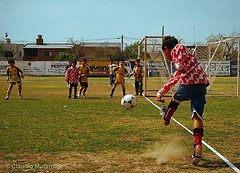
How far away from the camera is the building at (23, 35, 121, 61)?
240ft

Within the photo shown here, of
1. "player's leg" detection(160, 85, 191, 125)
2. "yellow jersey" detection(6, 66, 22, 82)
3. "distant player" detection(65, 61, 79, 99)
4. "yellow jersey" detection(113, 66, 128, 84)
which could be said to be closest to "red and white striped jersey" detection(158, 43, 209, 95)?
"player's leg" detection(160, 85, 191, 125)

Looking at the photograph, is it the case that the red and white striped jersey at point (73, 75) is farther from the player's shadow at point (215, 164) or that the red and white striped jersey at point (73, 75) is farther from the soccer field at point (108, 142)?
the player's shadow at point (215, 164)

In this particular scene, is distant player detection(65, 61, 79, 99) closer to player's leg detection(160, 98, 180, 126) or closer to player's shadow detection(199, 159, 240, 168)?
player's leg detection(160, 98, 180, 126)

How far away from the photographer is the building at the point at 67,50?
73250mm

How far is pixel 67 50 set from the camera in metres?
75.8

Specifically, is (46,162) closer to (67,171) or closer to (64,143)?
(67,171)

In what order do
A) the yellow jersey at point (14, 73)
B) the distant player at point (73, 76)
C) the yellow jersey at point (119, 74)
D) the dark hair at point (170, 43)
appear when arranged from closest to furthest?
the dark hair at point (170, 43) → the yellow jersey at point (14, 73) → the distant player at point (73, 76) → the yellow jersey at point (119, 74)

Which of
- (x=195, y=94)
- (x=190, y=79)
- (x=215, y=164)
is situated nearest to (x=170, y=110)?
(x=195, y=94)

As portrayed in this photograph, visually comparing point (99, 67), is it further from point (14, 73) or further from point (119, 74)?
point (14, 73)

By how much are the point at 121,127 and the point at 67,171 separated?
3247 mm

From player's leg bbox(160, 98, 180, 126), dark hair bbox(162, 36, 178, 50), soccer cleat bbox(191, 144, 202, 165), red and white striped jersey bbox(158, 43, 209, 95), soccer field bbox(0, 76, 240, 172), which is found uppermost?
dark hair bbox(162, 36, 178, 50)

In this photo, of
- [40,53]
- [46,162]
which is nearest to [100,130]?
[46,162]

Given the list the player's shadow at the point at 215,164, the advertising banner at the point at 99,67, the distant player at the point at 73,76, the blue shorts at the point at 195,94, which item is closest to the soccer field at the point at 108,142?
the player's shadow at the point at 215,164

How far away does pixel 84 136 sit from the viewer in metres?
6.47
